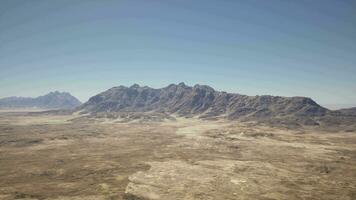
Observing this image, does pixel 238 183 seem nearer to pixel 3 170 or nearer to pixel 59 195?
pixel 59 195

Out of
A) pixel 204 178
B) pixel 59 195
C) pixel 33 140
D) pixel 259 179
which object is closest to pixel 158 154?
pixel 204 178

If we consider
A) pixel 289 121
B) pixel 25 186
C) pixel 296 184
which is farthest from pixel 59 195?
pixel 289 121

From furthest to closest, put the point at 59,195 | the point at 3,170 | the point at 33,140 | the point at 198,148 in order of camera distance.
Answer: the point at 33,140 → the point at 198,148 → the point at 3,170 → the point at 59,195

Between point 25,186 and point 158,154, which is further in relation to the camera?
point 158,154

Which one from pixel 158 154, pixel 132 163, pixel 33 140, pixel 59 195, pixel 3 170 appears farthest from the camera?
pixel 33 140

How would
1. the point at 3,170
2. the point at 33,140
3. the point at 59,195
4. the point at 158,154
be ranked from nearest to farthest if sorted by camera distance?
1. the point at 59,195
2. the point at 3,170
3. the point at 158,154
4. the point at 33,140

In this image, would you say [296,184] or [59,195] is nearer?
[59,195]

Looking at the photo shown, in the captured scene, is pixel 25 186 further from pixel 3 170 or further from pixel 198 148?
pixel 198 148

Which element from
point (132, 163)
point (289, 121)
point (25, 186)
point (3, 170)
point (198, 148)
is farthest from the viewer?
point (289, 121)
